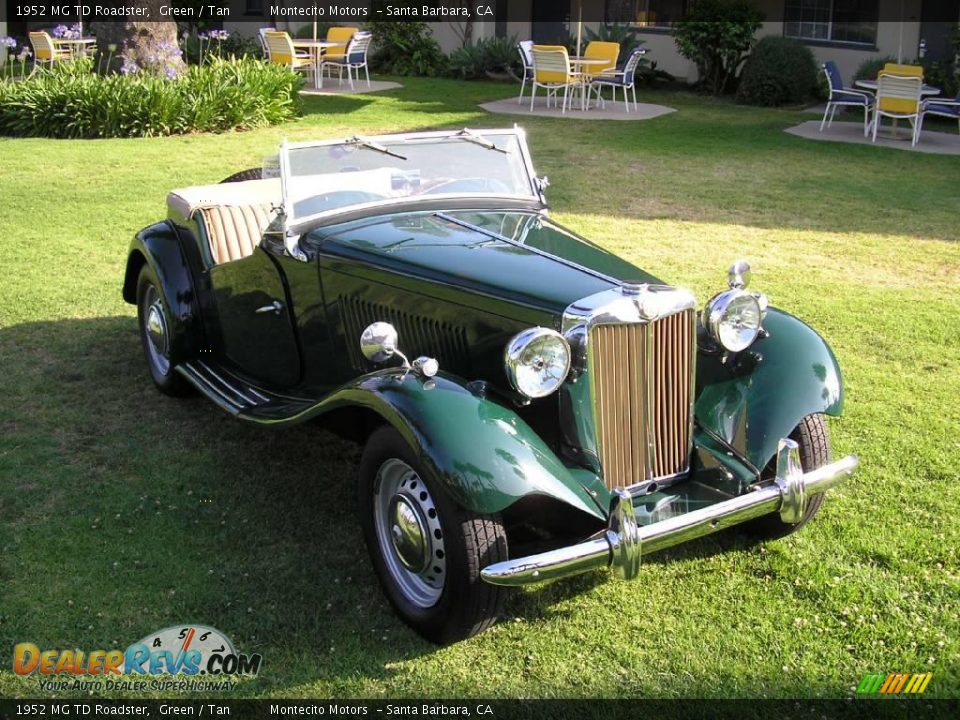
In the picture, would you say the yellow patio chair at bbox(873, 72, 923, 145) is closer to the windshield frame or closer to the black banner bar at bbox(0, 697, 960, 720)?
the windshield frame

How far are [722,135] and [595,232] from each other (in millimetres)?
6188

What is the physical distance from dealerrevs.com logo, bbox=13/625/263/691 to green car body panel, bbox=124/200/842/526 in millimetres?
942

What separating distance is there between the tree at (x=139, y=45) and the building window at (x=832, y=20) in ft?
36.7

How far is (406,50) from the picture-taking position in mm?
21344

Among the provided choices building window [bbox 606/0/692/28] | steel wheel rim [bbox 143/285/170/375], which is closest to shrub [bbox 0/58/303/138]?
steel wheel rim [bbox 143/285/170/375]

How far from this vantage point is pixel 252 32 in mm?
25797

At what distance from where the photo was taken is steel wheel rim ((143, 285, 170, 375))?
5.42 m

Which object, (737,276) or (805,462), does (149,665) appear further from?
(737,276)

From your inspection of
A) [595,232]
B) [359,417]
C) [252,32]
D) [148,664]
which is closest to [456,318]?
[359,417]

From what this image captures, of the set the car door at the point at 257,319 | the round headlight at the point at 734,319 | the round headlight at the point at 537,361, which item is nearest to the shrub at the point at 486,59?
the car door at the point at 257,319

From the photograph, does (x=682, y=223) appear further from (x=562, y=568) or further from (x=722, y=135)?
(x=562, y=568)

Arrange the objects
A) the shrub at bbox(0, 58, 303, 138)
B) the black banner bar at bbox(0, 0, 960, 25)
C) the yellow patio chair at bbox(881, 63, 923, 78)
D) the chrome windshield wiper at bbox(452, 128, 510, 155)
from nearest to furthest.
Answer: the chrome windshield wiper at bbox(452, 128, 510, 155) < the shrub at bbox(0, 58, 303, 138) < the yellow patio chair at bbox(881, 63, 923, 78) < the black banner bar at bbox(0, 0, 960, 25)

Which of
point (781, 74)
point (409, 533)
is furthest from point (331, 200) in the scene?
point (781, 74)

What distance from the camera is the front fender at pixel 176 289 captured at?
206 inches
